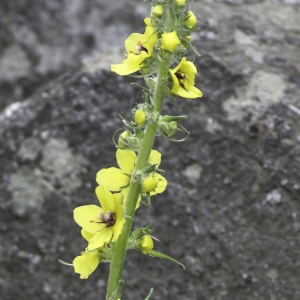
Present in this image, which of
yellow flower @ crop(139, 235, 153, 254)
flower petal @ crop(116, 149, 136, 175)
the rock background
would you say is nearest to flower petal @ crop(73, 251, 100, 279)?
yellow flower @ crop(139, 235, 153, 254)

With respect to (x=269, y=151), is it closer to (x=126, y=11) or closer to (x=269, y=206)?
(x=269, y=206)

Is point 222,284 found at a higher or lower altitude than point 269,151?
lower

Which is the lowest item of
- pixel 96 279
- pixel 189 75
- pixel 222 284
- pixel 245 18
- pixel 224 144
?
pixel 96 279

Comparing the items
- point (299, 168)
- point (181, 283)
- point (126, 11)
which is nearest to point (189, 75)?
point (299, 168)

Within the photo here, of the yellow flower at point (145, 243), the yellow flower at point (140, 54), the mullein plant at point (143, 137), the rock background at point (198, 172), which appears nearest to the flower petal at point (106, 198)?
the mullein plant at point (143, 137)

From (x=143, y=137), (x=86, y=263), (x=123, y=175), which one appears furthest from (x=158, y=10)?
(x=86, y=263)

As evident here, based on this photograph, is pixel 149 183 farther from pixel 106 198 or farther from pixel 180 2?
pixel 180 2

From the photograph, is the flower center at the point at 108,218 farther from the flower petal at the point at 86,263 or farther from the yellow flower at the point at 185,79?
the yellow flower at the point at 185,79
